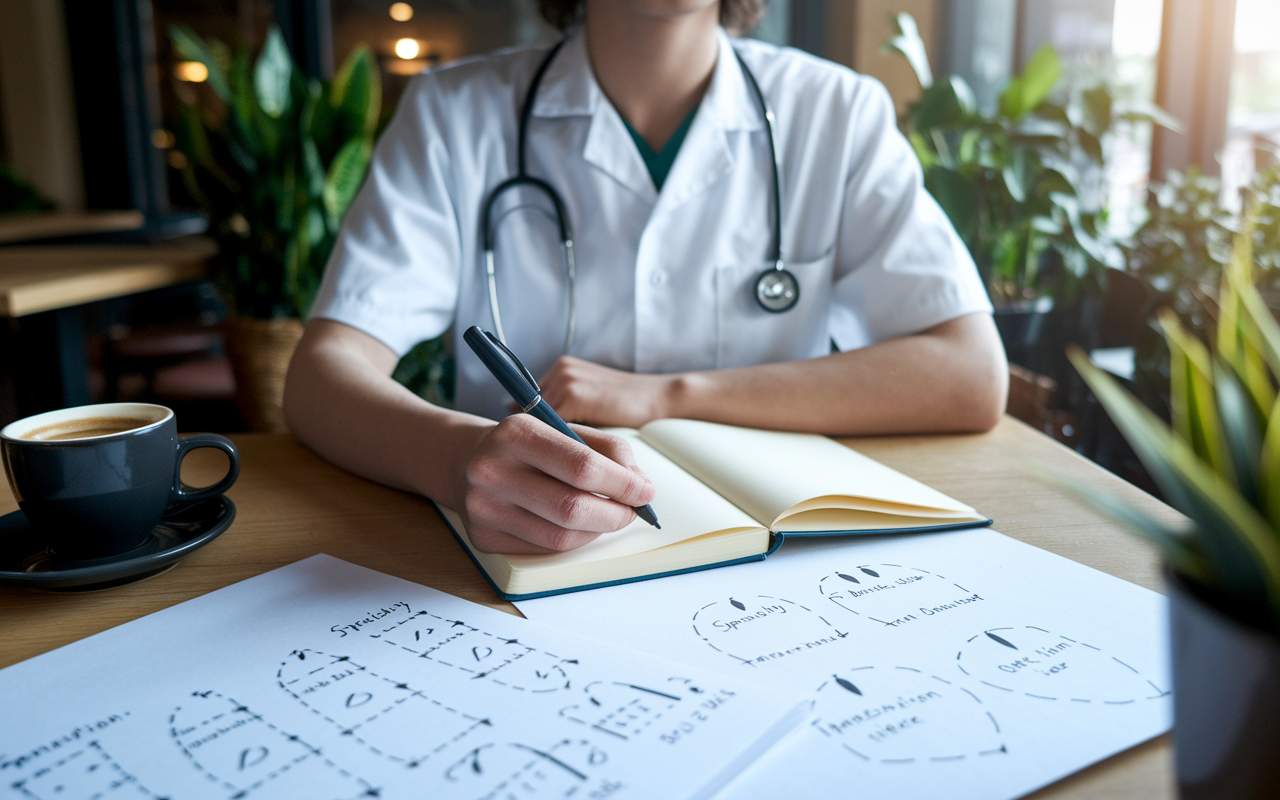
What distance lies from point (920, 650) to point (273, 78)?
217 centimetres

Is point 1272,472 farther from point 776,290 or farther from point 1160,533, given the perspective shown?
point 776,290

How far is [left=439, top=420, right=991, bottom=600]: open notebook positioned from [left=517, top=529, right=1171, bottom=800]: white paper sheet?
Result: 0.04 ft

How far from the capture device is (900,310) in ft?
3.32

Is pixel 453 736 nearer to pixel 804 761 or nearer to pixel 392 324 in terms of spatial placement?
pixel 804 761

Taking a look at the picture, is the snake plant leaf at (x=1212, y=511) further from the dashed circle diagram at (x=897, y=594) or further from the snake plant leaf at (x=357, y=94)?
the snake plant leaf at (x=357, y=94)

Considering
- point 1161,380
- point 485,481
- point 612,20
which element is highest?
point 612,20

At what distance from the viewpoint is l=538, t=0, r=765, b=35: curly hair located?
137 centimetres

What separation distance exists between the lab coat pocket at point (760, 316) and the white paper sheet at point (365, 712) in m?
0.66

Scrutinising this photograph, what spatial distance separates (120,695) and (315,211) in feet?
5.75

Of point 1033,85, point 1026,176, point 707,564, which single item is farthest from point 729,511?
point 1033,85

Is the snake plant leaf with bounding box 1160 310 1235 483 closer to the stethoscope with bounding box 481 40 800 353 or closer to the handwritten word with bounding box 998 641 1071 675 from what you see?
the handwritten word with bounding box 998 641 1071 675

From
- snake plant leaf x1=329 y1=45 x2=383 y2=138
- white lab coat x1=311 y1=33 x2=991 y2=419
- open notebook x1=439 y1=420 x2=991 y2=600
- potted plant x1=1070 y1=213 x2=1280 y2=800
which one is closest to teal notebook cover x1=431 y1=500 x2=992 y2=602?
open notebook x1=439 y1=420 x2=991 y2=600

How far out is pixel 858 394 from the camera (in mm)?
873

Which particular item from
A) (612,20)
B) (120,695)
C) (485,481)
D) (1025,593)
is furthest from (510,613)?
(612,20)
